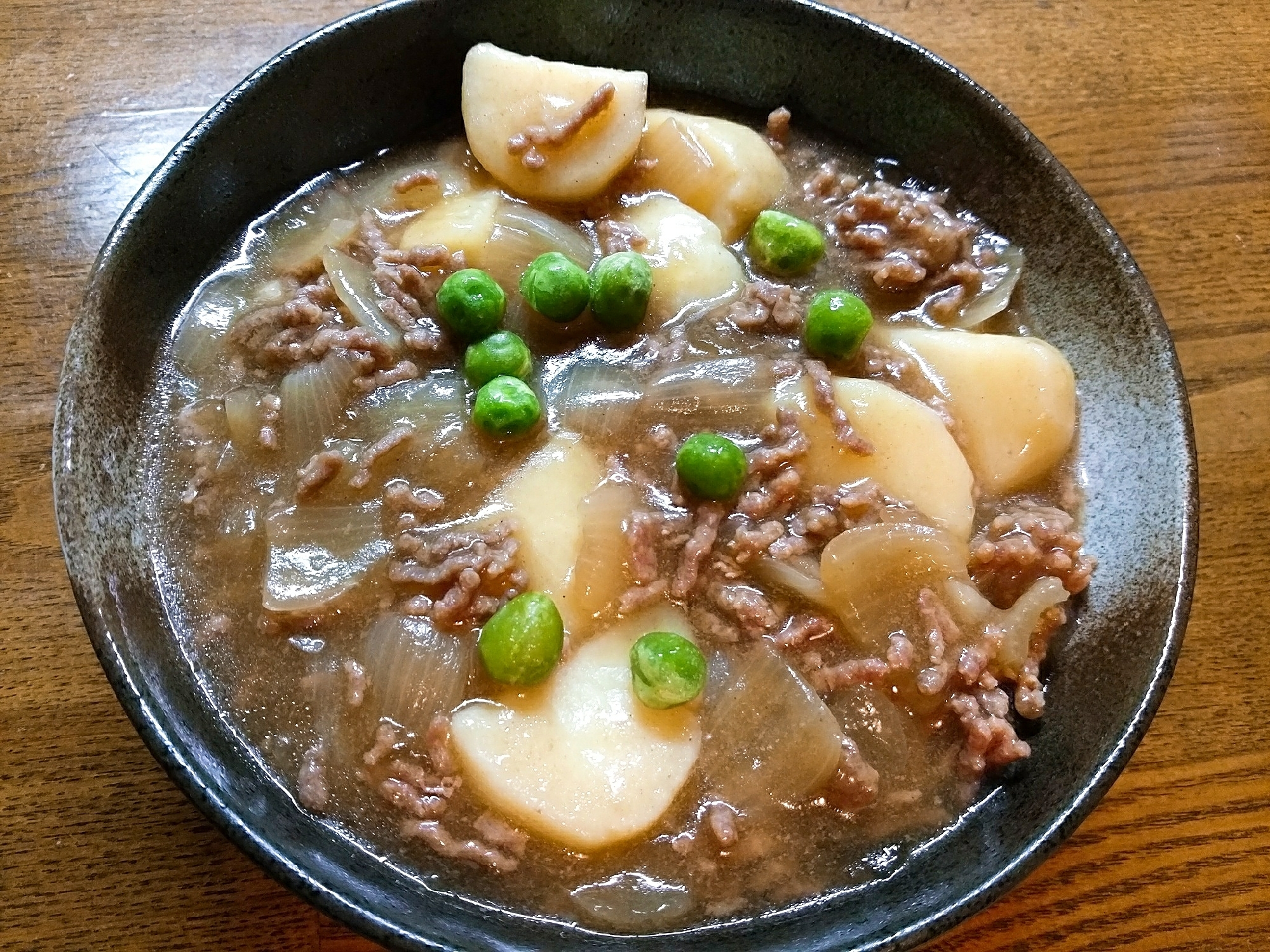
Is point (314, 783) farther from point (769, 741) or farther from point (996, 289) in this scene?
point (996, 289)

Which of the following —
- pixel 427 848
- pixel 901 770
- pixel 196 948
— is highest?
pixel 901 770

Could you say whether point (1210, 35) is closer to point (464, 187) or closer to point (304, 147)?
point (464, 187)

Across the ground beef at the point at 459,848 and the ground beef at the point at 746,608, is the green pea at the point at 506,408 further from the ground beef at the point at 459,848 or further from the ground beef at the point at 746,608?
the ground beef at the point at 459,848

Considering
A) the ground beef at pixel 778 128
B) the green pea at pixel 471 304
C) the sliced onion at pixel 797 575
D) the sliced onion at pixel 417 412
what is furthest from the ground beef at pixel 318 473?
the ground beef at pixel 778 128

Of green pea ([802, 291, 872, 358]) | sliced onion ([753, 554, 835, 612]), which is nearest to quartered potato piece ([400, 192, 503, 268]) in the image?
green pea ([802, 291, 872, 358])

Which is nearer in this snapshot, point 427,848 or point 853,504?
point 427,848

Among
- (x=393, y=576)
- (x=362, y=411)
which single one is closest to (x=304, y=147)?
(x=362, y=411)

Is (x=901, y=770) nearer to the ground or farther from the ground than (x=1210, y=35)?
nearer to the ground
